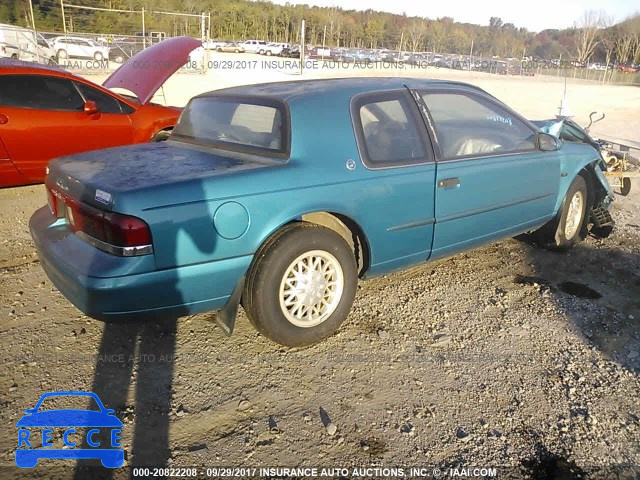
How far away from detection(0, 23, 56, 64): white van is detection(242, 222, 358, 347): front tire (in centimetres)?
2280

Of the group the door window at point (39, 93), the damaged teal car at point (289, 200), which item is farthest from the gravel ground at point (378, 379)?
the door window at point (39, 93)

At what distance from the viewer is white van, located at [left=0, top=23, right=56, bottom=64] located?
70.6 feet

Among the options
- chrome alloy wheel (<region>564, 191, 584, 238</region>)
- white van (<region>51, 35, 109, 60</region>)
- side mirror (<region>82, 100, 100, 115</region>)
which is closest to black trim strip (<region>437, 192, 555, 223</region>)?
chrome alloy wheel (<region>564, 191, 584, 238</region>)

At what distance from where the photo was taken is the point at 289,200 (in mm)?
2844

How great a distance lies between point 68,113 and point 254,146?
3.65 m

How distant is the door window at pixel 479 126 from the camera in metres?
3.78

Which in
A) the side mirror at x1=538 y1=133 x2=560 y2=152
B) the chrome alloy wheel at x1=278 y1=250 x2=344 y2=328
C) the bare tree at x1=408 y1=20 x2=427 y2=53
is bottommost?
the chrome alloy wheel at x1=278 y1=250 x2=344 y2=328

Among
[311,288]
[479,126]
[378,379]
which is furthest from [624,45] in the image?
[378,379]

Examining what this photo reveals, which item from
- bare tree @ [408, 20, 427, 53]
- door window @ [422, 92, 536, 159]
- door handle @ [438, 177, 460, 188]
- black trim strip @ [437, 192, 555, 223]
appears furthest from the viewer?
bare tree @ [408, 20, 427, 53]

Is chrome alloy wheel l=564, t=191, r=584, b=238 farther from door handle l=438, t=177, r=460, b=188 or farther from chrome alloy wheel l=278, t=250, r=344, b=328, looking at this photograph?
chrome alloy wheel l=278, t=250, r=344, b=328

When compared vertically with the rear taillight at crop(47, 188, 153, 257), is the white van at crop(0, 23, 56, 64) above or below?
above

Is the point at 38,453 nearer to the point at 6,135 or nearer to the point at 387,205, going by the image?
the point at 387,205

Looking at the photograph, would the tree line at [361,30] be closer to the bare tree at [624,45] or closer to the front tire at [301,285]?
the bare tree at [624,45]

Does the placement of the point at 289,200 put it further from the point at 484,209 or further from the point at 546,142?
the point at 546,142
